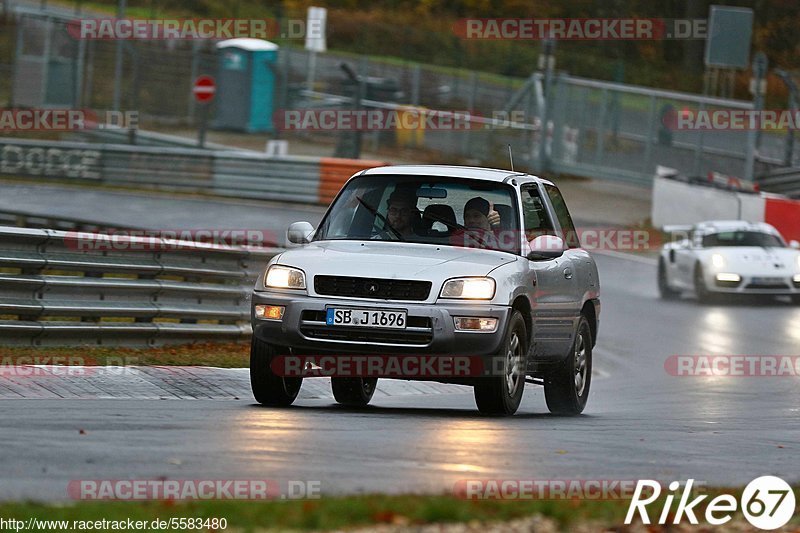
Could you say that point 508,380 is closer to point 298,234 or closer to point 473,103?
point 298,234

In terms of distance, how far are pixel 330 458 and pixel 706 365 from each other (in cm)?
1066

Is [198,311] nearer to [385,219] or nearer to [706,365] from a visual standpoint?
[385,219]

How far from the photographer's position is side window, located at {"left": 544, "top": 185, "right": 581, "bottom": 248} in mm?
11969

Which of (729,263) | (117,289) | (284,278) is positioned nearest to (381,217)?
(284,278)

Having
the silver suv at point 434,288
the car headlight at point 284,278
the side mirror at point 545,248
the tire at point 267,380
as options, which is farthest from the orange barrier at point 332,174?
the car headlight at point 284,278

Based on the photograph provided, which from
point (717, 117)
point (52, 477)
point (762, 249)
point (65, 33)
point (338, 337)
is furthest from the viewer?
point (65, 33)

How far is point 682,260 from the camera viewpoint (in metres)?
24.5

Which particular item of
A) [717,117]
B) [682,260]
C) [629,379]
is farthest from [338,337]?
[717,117]

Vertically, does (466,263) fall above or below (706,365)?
above

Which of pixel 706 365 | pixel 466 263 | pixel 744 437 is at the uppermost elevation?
pixel 466 263

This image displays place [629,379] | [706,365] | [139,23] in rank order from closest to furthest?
[629,379] → [706,365] → [139,23]

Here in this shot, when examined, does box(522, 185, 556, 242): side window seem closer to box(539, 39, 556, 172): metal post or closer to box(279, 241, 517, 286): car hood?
box(279, 241, 517, 286): car hood

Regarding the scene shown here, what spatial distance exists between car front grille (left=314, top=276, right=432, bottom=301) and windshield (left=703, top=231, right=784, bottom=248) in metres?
15.5

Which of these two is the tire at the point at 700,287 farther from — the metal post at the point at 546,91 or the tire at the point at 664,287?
the metal post at the point at 546,91
